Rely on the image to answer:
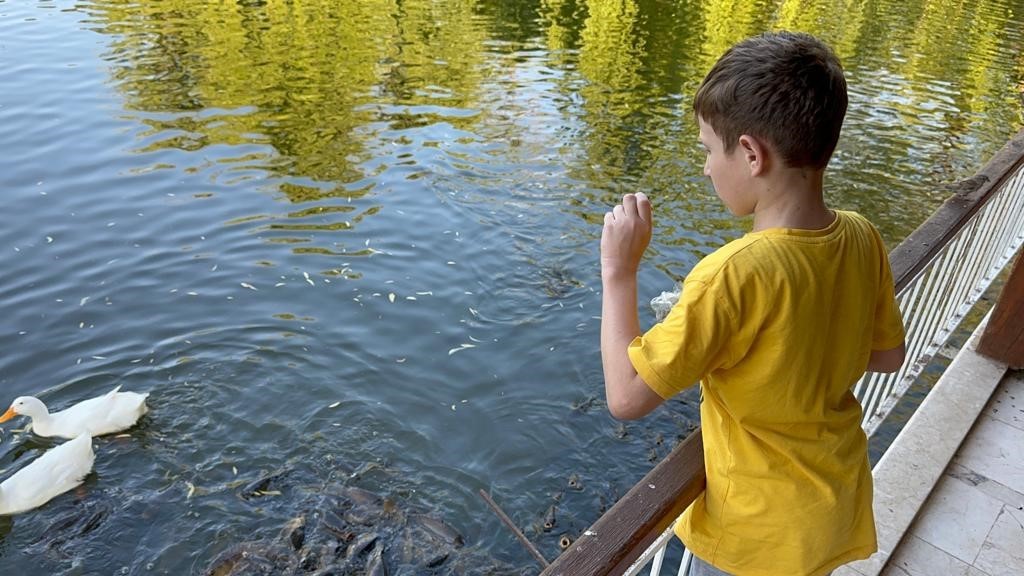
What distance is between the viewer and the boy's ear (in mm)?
1617

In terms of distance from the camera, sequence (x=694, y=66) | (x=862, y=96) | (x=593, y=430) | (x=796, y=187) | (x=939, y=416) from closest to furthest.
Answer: (x=796, y=187) → (x=939, y=416) → (x=593, y=430) → (x=862, y=96) → (x=694, y=66)

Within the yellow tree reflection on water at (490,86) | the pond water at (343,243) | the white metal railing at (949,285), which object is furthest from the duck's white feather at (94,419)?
the white metal railing at (949,285)

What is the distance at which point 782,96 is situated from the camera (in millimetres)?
1567

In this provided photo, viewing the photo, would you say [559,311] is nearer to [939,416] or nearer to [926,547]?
[939,416]

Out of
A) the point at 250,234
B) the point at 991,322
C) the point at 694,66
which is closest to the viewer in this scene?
the point at 991,322

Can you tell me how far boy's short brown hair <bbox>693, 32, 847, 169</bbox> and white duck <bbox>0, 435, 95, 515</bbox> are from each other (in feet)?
14.8

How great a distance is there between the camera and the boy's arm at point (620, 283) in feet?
5.67

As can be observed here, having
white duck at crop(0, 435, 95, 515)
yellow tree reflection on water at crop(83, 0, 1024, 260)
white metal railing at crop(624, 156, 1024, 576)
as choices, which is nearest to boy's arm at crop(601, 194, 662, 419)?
white metal railing at crop(624, 156, 1024, 576)

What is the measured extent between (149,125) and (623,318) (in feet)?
32.5

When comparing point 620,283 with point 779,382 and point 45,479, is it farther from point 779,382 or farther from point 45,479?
point 45,479

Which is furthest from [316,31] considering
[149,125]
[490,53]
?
[149,125]

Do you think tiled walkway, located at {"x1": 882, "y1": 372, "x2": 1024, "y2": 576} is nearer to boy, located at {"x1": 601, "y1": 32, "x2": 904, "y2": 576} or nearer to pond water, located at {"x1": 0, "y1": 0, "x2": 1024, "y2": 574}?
boy, located at {"x1": 601, "y1": 32, "x2": 904, "y2": 576}

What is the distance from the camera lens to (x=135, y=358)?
19.6 feet

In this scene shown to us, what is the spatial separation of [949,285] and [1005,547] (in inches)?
51.0
